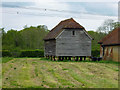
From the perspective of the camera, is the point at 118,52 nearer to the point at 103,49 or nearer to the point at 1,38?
the point at 103,49

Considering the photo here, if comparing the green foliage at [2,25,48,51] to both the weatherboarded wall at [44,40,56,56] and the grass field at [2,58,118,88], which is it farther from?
the grass field at [2,58,118,88]

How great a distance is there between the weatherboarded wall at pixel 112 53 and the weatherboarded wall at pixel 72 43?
3.09 meters

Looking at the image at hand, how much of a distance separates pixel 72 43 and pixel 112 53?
21.6 ft

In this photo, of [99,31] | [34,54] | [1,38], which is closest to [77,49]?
[34,54]

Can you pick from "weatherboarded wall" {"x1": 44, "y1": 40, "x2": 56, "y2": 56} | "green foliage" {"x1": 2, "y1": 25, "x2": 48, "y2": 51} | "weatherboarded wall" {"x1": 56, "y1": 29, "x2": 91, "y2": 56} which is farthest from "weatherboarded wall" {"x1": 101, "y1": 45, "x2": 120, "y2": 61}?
"green foliage" {"x1": 2, "y1": 25, "x2": 48, "y2": 51}

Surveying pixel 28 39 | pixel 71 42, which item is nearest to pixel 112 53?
pixel 71 42

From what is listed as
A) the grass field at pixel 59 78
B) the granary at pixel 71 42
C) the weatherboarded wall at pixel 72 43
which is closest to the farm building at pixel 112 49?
the granary at pixel 71 42

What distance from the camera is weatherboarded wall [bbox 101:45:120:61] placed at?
104ft

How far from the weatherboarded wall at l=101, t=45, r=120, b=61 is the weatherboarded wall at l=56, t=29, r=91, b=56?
3.09 metres

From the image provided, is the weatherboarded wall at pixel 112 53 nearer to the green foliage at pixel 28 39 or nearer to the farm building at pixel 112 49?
the farm building at pixel 112 49

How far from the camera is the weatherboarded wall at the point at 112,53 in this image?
104 feet

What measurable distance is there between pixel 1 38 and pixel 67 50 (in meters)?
41.0

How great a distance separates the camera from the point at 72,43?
36.6 m

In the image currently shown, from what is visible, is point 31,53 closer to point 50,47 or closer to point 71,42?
point 50,47
